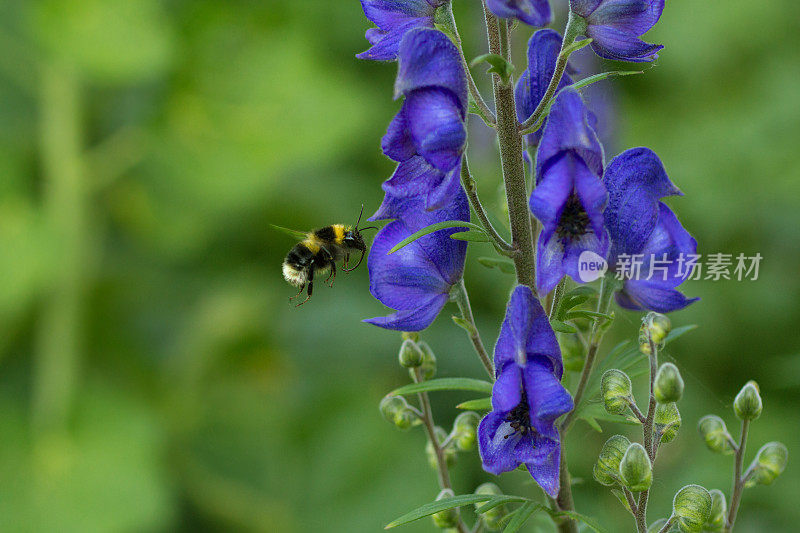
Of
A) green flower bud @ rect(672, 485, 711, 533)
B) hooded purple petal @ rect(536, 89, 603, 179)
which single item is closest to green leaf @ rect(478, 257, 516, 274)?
hooded purple petal @ rect(536, 89, 603, 179)

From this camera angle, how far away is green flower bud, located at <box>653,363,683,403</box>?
1.00 m

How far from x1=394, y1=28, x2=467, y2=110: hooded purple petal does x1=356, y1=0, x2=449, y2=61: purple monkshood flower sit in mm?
61

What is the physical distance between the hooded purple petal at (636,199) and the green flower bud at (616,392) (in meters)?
0.15

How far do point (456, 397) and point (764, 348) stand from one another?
3.36ft

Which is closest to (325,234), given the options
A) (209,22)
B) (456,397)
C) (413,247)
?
(413,247)

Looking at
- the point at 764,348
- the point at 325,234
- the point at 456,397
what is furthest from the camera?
the point at 456,397

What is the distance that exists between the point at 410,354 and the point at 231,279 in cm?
214

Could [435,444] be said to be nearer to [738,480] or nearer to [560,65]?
[738,480]

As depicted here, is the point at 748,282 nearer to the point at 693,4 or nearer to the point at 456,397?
the point at 456,397

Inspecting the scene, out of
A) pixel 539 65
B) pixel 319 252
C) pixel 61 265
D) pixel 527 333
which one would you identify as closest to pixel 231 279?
pixel 61 265

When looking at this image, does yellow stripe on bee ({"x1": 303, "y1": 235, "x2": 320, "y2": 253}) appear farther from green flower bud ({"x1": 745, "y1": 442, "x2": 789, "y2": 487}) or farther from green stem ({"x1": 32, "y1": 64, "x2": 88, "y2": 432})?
green stem ({"x1": 32, "y1": 64, "x2": 88, "y2": 432})

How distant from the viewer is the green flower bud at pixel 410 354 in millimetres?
1185

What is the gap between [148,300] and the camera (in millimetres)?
3309

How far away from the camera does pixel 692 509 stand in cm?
101
